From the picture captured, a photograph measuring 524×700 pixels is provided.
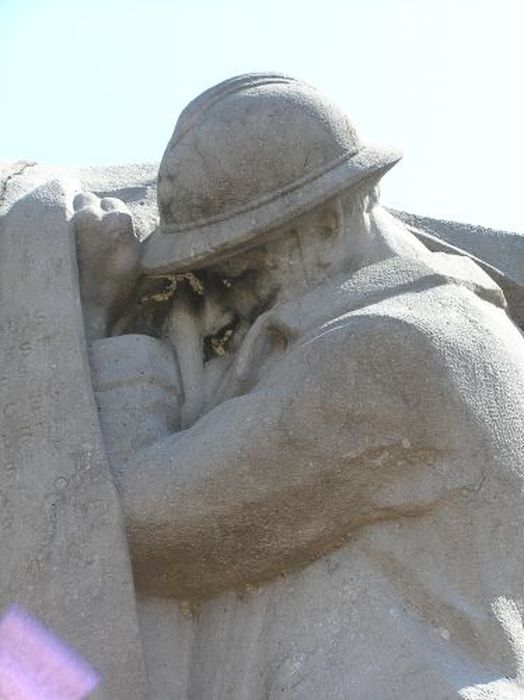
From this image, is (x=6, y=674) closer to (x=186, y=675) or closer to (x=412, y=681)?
(x=186, y=675)

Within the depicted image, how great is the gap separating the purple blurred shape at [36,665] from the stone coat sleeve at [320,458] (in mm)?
277

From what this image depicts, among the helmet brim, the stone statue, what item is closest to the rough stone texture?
the stone statue

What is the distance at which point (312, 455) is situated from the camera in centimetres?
372

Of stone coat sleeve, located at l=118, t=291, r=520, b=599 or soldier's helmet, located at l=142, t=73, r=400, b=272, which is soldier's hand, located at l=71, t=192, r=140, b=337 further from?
stone coat sleeve, located at l=118, t=291, r=520, b=599

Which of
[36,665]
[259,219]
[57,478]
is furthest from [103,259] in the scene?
[36,665]

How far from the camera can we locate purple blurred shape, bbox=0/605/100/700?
11.9 ft

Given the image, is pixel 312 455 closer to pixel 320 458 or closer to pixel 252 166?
pixel 320 458

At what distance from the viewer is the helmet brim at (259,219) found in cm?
408

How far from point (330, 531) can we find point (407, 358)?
16.2 inches

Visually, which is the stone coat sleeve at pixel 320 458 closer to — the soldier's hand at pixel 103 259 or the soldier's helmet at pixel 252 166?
the soldier's helmet at pixel 252 166

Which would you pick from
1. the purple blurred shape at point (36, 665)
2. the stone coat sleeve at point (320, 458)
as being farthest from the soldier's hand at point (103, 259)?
the purple blurred shape at point (36, 665)

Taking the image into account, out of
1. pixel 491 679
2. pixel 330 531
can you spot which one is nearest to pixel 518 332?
pixel 330 531

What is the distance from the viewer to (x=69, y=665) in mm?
3629

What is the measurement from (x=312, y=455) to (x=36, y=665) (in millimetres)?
734
